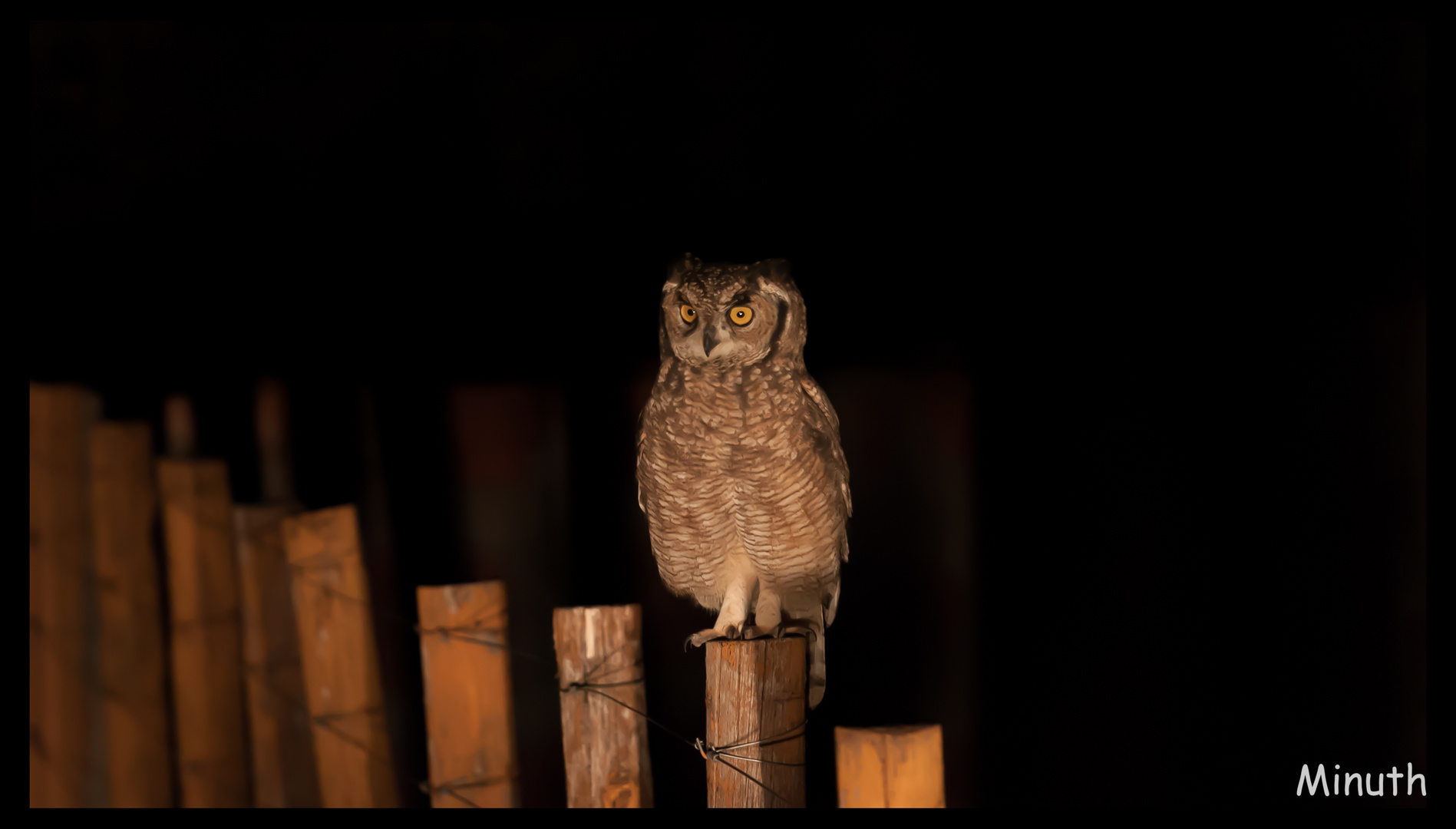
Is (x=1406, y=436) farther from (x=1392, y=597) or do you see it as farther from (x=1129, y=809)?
(x=1129, y=809)

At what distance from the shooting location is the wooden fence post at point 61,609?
1.57 meters

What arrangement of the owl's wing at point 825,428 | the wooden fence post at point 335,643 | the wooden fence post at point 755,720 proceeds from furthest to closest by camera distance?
1. the wooden fence post at point 335,643
2. the owl's wing at point 825,428
3. the wooden fence post at point 755,720

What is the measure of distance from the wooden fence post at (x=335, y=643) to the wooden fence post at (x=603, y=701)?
434mm

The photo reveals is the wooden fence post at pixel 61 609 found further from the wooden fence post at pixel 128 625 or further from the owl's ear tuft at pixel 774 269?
the owl's ear tuft at pixel 774 269

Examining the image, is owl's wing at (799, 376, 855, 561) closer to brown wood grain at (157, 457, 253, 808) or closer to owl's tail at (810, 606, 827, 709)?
owl's tail at (810, 606, 827, 709)

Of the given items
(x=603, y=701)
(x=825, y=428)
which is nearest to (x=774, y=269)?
(x=825, y=428)

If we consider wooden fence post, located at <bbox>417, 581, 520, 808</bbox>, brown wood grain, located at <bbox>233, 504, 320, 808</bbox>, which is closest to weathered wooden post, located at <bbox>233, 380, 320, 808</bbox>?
brown wood grain, located at <bbox>233, 504, 320, 808</bbox>

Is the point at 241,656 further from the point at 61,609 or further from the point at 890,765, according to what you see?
the point at 890,765

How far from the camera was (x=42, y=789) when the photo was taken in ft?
5.13

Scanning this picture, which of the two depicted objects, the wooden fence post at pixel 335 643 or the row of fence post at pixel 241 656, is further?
the wooden fence post at pixel 335 643

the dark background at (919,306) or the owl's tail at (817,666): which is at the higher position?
the dark background at (919,306)

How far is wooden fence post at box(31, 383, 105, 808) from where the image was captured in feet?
5.14

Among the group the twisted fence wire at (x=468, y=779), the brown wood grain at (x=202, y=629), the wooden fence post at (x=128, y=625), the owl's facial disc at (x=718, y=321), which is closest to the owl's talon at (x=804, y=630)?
the twisted fence wire at (x=468, y=779)

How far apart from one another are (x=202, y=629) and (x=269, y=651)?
154 millimetres
